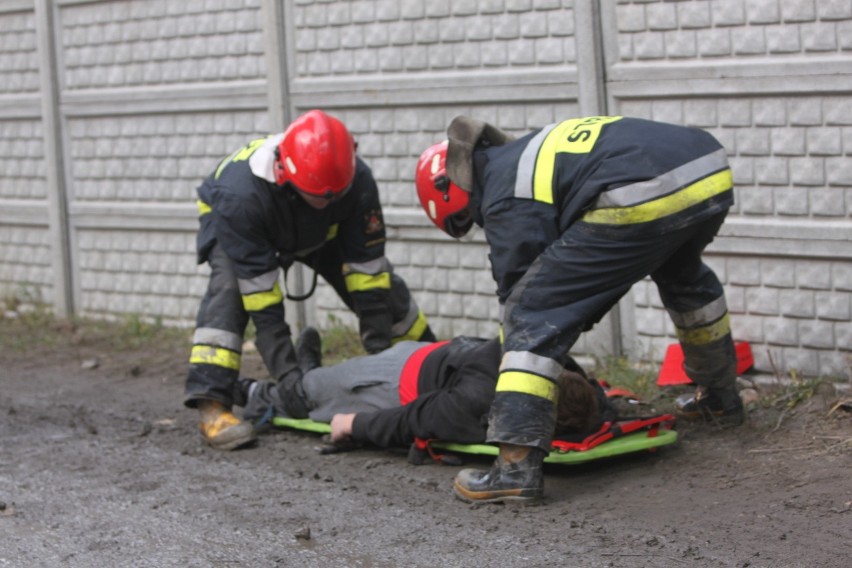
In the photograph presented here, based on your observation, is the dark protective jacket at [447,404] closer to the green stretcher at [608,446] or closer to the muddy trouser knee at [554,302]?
the green stretcher at [608,446]

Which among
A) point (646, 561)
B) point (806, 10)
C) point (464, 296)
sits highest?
point (806, 10)

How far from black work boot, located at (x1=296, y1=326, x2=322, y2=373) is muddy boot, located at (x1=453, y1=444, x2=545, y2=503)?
183cm

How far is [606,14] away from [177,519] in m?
3.48

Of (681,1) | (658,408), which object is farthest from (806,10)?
(658,408)

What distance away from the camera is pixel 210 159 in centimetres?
892

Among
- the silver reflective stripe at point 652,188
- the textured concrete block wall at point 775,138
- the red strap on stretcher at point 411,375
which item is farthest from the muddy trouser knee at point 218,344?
the textured concrete block wall at point 775,138

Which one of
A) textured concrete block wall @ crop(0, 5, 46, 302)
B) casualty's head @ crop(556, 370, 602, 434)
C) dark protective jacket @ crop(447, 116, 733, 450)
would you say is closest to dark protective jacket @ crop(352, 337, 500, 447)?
casualty's head @ crop(556, 370, 602, 434)

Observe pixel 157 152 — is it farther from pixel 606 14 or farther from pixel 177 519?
pixel 177 519

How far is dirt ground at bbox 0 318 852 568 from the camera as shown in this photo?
4527 millimetres

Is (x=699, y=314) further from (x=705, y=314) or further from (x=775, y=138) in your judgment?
(x=775, y=138)

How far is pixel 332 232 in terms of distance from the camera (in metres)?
6.79

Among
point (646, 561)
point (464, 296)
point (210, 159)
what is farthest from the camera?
point (210, 159)

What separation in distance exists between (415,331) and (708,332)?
1979mm

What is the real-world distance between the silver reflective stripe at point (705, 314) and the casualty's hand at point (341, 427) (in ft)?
5.21
